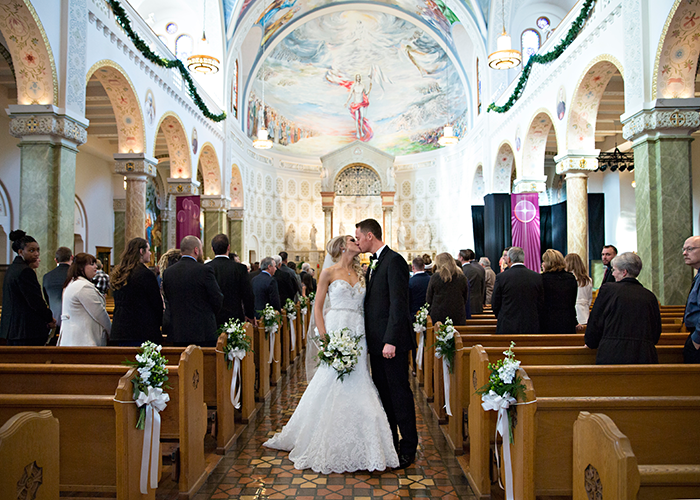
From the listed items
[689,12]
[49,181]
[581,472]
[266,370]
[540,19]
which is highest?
[540,19]

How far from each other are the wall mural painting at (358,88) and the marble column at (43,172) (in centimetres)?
1501

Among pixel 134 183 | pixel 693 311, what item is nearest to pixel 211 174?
pixel 134 183

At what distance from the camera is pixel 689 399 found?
301 cm

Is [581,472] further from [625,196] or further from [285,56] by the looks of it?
[285,56]

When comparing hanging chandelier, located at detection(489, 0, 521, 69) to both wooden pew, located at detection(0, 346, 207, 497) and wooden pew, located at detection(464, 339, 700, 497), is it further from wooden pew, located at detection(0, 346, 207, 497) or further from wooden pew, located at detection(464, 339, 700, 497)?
wooden pew, located at detection(0, 346, 207, 497)

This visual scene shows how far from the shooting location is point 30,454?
1754 millimetres

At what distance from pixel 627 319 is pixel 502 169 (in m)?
14.3

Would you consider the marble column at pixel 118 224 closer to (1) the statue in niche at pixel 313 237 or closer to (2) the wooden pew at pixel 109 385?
(1) the statue in niche at pixel 313 237

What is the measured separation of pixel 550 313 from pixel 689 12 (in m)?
5.30

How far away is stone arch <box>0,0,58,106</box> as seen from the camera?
7355mm

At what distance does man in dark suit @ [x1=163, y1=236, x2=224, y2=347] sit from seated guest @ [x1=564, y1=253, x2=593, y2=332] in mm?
3941

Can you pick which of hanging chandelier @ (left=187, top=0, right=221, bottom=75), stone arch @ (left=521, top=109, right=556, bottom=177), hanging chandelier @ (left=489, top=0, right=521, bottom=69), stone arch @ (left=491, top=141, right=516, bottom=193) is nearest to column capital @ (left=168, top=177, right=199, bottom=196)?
hanging chandelier @ (left=187, top=0, right=221, bottom=75)

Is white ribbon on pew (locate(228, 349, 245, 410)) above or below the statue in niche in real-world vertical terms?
below

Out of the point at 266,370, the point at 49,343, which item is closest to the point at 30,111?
the point at 49,343
